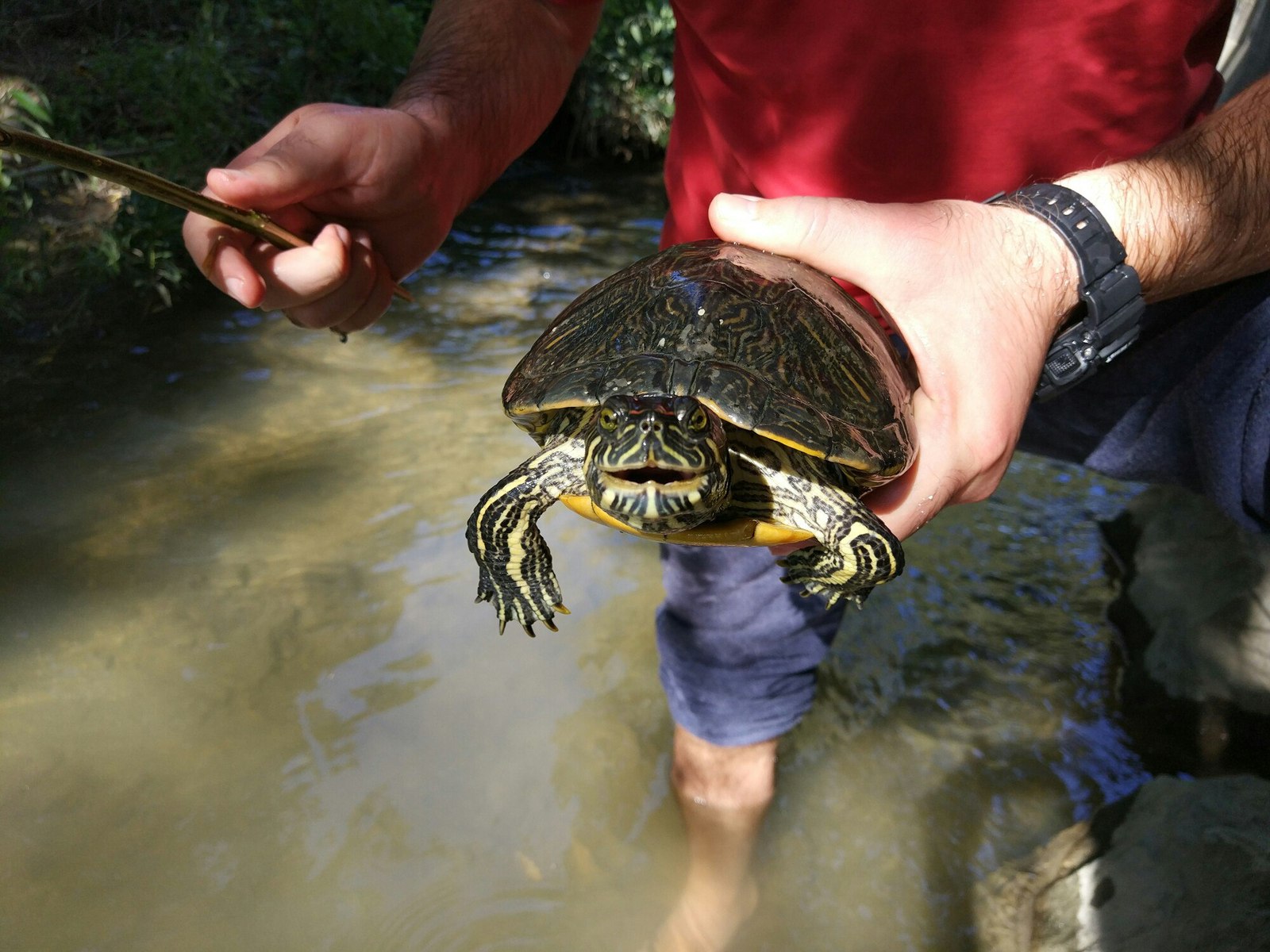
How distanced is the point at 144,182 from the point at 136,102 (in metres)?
4.60

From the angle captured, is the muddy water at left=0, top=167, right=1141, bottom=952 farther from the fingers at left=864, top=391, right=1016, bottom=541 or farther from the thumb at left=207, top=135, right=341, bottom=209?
the thumb at left=207, top=135, right=341, bottom=209

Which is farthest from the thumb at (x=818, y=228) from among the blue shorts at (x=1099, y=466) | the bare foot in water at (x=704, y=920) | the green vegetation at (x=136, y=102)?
the green vegetation at (x=136, y=102)

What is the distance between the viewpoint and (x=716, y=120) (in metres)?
2.11

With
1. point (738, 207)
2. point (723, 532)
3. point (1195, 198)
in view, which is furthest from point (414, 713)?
point (1195, 198)

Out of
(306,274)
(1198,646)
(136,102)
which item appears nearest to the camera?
(306,274)

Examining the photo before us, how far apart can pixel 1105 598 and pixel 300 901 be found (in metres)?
3.04

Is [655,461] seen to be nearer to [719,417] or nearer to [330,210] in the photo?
[719,417]

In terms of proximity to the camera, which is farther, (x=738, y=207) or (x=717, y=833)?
(x=717, y=833)

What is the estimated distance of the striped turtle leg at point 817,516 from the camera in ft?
5.50

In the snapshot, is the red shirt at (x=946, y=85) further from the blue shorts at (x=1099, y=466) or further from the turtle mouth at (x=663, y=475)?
the turtle mouth at (x=663, y=475)

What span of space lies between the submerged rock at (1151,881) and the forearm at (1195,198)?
1.33 meters

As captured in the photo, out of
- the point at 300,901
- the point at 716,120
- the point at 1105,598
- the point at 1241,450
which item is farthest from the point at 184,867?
the point at 1105,598

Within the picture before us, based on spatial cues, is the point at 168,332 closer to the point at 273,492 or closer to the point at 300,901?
the point at 273,492

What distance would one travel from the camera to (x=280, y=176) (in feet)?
6.15
